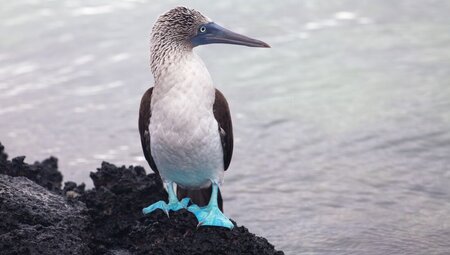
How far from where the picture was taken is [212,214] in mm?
4715

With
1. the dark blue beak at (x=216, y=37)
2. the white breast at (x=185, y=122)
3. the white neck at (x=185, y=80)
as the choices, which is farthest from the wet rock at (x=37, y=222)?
the dark blue beak at (x=216, y=37)

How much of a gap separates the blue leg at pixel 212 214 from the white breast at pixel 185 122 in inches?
6.2

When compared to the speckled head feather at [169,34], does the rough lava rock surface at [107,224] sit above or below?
below

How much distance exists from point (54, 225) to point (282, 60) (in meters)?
4.23

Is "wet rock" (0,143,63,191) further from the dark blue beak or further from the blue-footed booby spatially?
the dark blue beak

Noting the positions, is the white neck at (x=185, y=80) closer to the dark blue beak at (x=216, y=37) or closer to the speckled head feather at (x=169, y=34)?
the speckled head feather at (x=169, y=34)

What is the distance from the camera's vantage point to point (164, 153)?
476 cm

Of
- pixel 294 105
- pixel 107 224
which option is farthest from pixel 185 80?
pixel 294 105

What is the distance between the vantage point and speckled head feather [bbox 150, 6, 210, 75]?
4801mm

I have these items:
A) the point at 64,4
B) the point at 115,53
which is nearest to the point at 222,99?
the point at 115,53

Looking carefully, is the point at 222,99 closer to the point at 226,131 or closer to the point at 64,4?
the point at 226,131

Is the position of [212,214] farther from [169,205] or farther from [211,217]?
[169,205]

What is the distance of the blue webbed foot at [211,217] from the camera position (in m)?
4.63

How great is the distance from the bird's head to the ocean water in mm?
1452
